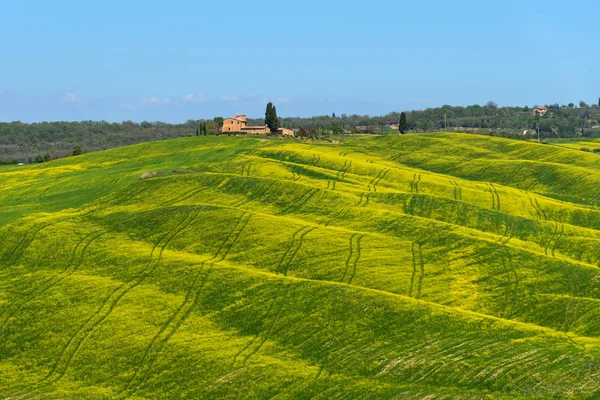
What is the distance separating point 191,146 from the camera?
404 feet

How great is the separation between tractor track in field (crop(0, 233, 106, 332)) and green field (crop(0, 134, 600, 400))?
177 mm

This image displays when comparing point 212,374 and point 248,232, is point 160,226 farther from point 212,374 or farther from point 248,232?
point 212,374

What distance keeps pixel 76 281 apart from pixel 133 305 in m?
6.57

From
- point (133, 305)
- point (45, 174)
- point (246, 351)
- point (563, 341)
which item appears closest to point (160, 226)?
point (133, 305)

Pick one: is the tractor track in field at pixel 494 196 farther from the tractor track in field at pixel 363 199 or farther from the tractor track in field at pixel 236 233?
the tractor track in field at pixel 236 233

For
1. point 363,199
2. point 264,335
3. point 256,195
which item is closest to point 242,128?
point 256,195

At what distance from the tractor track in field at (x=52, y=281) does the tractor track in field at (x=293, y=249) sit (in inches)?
675

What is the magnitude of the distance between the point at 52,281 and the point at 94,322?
8165 mm

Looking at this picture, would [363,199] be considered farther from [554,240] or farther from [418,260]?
[554,240]

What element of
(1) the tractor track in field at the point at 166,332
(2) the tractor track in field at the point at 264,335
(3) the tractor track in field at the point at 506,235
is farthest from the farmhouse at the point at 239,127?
(2) the tractor track in field at the point at 264,335

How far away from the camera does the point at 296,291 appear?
1916 inches

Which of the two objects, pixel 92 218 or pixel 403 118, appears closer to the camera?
pixel 92 218

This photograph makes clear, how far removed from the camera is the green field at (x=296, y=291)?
40062 millimetres

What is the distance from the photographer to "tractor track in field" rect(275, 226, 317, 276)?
54.3 metres
